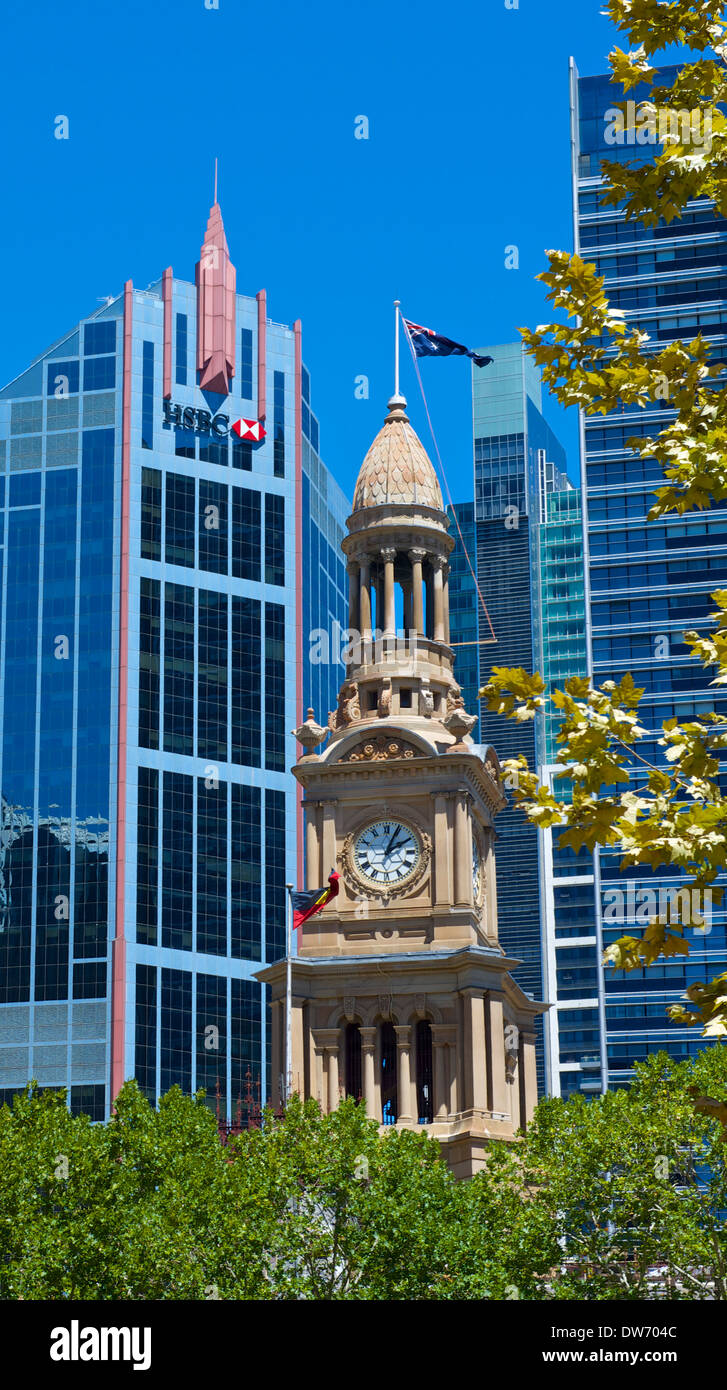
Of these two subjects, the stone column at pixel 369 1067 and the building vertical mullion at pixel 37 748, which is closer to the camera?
the stone column at pixel 369 1067

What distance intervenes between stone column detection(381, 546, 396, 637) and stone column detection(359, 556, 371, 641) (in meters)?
0.72

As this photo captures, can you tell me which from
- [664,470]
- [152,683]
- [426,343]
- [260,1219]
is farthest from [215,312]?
[664,470]

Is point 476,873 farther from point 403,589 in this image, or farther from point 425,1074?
point 403,589

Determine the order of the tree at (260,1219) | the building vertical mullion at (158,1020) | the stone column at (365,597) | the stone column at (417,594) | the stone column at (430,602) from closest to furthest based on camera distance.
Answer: the tree at (260,1219)
the stone column at (365,597)
the stone column at (417,594)
the stone column at (430,602)
the building vertical mullion at (158,1020)

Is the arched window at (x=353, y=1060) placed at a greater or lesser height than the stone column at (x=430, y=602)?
lesser

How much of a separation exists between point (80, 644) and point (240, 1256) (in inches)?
4814

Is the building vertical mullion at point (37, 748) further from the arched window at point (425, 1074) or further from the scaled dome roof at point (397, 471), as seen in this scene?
the arched window at point (425, 1074)

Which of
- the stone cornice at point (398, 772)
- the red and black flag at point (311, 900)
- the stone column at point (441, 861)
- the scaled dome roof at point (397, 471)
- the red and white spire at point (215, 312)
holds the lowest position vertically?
the red and black flag at point (311, 900)

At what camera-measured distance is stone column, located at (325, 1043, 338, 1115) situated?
282 feet

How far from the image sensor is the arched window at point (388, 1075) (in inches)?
3410

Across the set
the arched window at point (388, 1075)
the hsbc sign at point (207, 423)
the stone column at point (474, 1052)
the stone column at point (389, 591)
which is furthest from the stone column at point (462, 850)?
the hsbc sign at point (207, 423)

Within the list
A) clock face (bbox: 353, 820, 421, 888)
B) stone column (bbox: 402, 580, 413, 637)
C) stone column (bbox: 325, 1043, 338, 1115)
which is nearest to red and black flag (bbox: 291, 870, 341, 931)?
clock face (bbox: 353, 820, 421, 888)

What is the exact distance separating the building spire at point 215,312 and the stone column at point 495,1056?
369 feet

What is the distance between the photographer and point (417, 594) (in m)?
94.1
